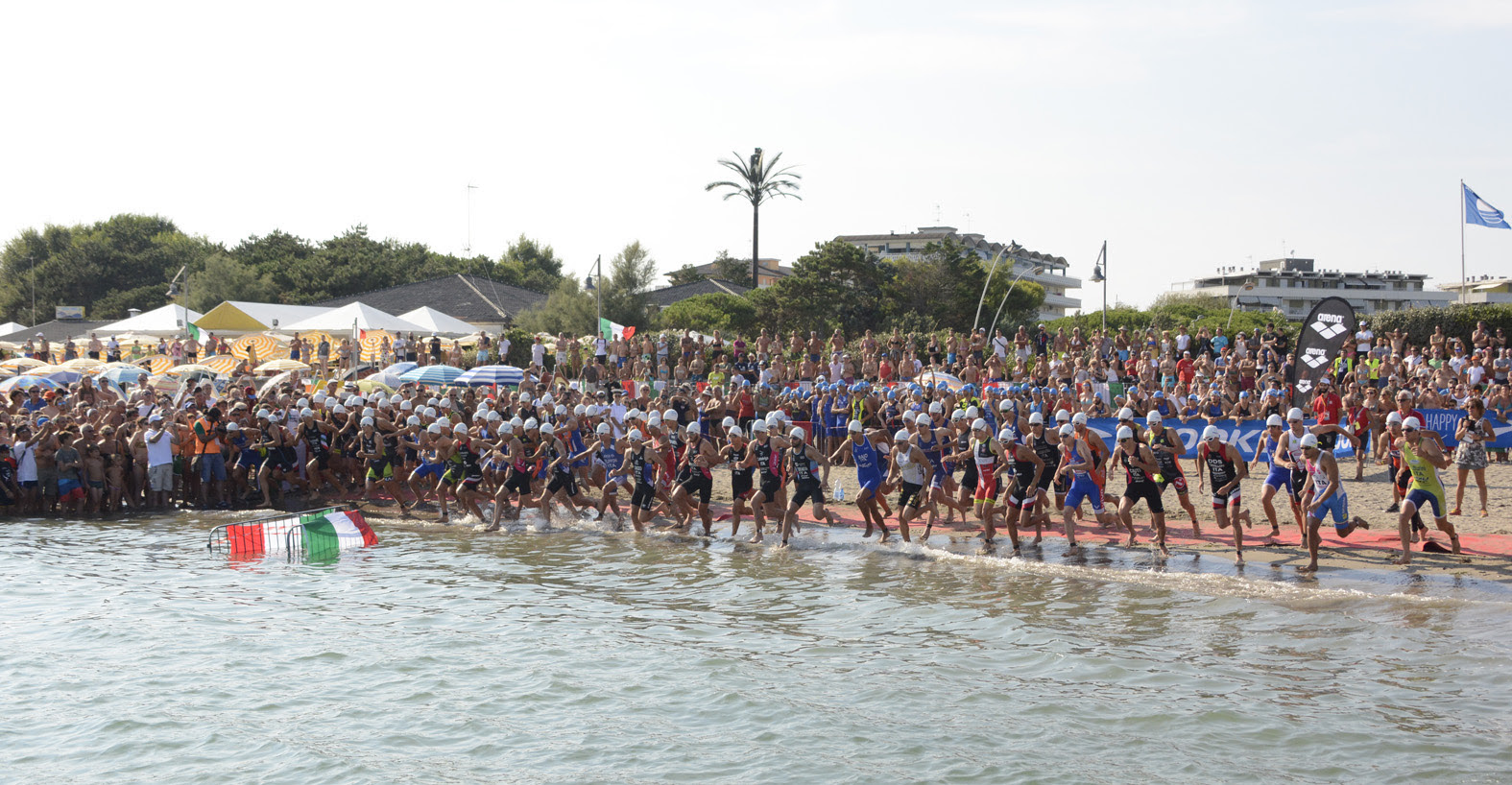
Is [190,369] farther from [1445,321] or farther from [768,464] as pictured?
[1445,321]

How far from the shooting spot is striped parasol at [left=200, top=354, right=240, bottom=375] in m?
29.0

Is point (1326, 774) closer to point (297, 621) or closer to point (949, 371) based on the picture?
point (297, 621)

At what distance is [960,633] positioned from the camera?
411 inches

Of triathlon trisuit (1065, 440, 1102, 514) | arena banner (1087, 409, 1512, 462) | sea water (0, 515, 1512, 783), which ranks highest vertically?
arena banner (1087, 409, 1512, 462)

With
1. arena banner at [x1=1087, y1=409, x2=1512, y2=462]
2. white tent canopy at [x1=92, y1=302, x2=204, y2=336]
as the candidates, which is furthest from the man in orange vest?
white tent canopy at [x1=92, y1=302, x2=204, y2=336]

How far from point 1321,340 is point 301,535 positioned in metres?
15.4

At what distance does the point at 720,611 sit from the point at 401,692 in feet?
10.9

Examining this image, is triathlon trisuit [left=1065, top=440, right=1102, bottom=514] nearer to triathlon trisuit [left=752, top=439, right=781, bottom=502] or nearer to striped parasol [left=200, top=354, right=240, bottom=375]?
triathlon trisuit [left=752, top=439, right=781, bottom=502]

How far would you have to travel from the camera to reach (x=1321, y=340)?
59.8 ft

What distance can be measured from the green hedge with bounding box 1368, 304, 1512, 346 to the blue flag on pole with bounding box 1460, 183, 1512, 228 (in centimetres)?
215

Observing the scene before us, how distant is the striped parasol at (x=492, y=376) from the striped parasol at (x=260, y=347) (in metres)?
10.6

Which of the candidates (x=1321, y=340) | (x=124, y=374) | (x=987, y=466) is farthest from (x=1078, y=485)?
(x=124, y=374)

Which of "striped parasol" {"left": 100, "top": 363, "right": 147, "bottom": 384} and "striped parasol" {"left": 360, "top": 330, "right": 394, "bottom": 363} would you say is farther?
"striped parasol" {"left": 360, "top": 330, "right": 394, "bottom": 363}

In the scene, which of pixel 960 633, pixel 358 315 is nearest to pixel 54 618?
pixel 960 633
